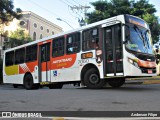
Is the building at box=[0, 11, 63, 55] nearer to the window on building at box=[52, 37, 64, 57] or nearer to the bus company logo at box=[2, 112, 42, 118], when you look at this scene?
the window on building at box=[52, 37, 64, 57]

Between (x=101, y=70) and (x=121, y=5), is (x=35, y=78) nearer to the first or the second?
(x=101, y=70)

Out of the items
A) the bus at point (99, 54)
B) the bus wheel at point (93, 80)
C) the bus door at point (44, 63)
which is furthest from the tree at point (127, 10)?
the bus wheel at point (93, 80)

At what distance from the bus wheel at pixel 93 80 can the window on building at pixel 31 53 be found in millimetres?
4902

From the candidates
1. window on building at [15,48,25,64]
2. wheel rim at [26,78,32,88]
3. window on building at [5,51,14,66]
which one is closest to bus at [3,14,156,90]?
wheel rim at [26,78,32,88]

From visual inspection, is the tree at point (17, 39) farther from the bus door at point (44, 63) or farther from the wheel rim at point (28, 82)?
the bus door at point (44, 63)

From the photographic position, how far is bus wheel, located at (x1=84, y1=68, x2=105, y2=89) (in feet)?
46.7

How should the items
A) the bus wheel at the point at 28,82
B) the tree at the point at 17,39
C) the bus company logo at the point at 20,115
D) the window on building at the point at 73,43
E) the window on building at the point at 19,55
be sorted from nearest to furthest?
the bus company logo at the point at 20,115 → the window on building at the point at 73,43 → the bus wheel at the point at 28,82 → the window on building at the point at 19,55 → the tree at the point at 17,39

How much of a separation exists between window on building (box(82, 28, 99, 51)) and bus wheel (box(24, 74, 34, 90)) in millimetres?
5369

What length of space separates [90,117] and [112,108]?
118 cm

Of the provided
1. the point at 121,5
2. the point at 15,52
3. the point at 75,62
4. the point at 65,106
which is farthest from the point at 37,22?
the point at 65,106

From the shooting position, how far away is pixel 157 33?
3186 cm

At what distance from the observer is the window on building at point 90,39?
14.3m

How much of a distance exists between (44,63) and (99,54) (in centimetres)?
453

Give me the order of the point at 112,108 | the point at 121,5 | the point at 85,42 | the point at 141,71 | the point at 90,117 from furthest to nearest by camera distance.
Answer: the point at 121,5 → the point at 85,42 → the point at 141,71 → the point at 112,108 → the point at 90,117
